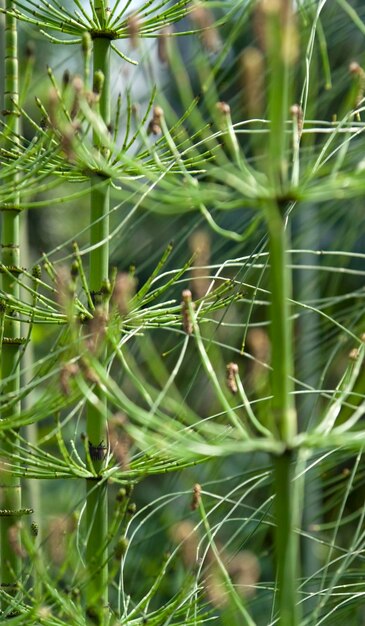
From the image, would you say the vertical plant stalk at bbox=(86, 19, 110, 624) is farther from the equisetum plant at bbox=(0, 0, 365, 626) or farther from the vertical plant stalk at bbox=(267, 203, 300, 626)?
the vertical plant stalk at bbox=(267, 203, 300, 626)

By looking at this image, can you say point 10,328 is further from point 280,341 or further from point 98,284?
point 280,341

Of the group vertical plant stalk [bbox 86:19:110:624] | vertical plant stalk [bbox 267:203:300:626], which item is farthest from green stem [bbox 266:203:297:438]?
vertical plant stalk [bbox 86:19:110:624]

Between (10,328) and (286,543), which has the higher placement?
(10,328)

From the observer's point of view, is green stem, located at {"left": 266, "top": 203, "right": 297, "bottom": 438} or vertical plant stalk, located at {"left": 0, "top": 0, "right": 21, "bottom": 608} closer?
green stem, located at {"left": 266, "top": 203, "right": 297, "bottom": 438}

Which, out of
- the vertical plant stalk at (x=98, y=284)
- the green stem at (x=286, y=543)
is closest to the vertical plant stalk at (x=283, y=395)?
the green stem at (x=286, y=543)

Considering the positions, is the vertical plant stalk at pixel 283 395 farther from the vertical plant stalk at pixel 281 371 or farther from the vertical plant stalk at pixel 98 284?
the vertical plant stalk at pixel 98 284

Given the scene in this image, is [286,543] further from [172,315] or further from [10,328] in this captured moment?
[10,328]

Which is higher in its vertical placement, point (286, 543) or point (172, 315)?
point (172, 315)

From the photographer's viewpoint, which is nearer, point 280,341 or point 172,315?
point 280,341

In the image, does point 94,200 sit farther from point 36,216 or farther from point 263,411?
point 36,216

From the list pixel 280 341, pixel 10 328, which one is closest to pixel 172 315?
pixel 10 328

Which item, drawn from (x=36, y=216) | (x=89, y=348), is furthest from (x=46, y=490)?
(x=89, y=348)

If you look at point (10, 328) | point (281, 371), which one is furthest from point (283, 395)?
point (10, 328)
